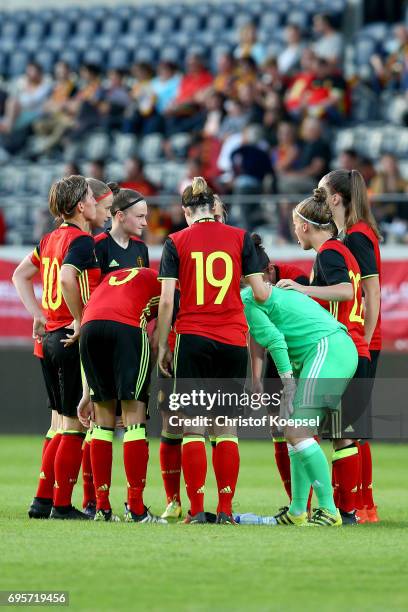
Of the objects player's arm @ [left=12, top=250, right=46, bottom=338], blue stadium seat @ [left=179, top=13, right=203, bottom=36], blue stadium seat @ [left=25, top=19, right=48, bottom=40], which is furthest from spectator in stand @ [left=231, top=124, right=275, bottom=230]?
blue stadium seat @ [left=25, top=19, right=48, bottom=40]

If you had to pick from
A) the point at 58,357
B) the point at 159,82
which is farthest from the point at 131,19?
the point at 58,357

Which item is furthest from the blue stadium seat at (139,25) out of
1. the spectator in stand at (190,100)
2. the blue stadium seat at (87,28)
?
the spectator in stand at (190,100)

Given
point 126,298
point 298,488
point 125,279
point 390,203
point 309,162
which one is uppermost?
point 309,162

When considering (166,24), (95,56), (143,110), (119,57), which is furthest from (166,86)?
(95,56)

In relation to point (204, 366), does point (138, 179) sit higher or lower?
higher

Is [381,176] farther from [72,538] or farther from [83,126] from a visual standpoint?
[72,538]

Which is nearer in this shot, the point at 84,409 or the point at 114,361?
the point at 114,361

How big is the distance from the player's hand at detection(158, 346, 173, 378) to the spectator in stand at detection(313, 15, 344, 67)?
40.9 feet

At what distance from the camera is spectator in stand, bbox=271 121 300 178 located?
16.8 meters

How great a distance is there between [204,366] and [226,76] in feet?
40.4

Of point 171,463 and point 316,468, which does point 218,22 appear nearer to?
point 171,463

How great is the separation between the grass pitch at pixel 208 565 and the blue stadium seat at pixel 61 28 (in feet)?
57.1

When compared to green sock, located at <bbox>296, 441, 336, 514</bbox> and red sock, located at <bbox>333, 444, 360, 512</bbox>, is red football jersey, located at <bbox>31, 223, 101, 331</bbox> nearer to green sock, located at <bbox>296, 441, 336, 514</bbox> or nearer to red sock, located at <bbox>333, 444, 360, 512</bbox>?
green sock, located at <bbox>296, 441, 336, 514</bbox>

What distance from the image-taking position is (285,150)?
669 inches
